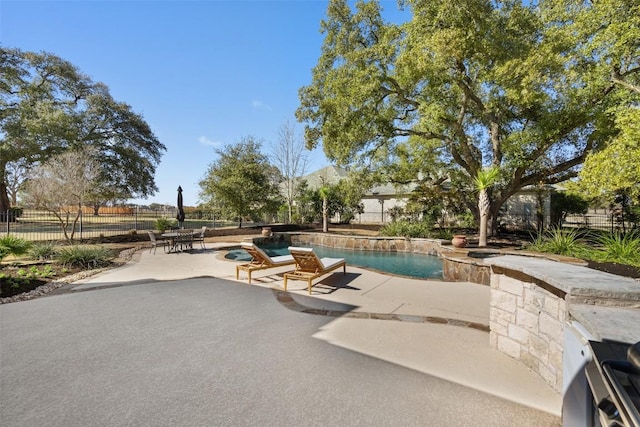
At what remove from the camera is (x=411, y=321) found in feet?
14.7

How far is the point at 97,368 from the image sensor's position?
3.14 metres

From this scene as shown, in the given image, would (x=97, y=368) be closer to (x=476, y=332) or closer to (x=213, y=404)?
(x=213, y=404)

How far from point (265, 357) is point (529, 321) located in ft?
9.45

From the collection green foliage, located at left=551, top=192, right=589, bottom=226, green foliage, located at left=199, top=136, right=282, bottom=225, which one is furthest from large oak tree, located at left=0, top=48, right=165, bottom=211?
green foliage, located at left=551, top=192, right=589, bottom=226

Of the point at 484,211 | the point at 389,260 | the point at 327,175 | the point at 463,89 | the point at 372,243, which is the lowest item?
the point at 389,260

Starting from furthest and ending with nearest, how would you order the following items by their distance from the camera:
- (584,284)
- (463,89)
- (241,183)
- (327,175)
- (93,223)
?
(327,175) < (93,223) < (241,183) < (463,89) < (584,284)

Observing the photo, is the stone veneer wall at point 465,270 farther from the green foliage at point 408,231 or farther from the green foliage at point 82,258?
the green foliage at point 82,258

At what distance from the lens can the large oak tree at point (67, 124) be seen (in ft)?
61.2

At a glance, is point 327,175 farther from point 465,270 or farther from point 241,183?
point 465,270

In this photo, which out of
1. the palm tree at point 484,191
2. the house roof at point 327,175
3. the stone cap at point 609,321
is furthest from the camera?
the house roof at point 327,175

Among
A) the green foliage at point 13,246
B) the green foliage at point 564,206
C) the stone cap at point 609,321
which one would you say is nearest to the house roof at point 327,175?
the green foliage at point 564,206

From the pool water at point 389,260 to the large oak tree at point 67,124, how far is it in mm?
13107

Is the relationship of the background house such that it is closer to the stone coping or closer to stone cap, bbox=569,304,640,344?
the stone coping

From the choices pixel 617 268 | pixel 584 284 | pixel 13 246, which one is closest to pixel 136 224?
pixel 13 246
